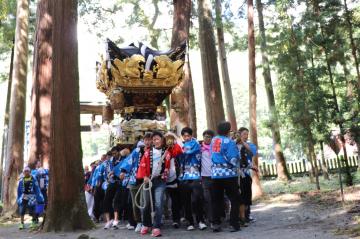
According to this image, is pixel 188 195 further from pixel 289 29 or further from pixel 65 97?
pixel 289 29

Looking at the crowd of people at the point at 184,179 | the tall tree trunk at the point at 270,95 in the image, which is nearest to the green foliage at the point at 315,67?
the tall tree trunk at the point at 270,95

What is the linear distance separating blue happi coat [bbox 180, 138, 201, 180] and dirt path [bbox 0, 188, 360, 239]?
1.00m

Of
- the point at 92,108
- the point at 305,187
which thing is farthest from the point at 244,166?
the point at 305,187

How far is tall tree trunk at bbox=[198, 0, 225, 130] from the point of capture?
13117 mm

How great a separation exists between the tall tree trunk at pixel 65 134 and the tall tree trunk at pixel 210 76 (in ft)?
19.4

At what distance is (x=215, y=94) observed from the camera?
13078mm

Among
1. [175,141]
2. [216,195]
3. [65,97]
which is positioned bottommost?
[216,195]

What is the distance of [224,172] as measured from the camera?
657cm

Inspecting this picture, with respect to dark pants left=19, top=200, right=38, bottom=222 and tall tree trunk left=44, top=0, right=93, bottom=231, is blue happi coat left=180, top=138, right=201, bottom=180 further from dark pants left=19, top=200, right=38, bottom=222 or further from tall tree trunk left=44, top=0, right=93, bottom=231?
dark pants left=19, top=200, right=38, bottom=222

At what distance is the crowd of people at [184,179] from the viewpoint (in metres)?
6.67

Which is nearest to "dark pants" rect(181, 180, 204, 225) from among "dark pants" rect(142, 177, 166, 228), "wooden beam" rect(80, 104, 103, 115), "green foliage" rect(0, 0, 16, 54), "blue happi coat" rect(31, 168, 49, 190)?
"dark pants" rect(142, 177, 166, 228)

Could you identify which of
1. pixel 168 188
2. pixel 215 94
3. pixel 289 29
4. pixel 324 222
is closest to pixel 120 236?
pixel 168 188

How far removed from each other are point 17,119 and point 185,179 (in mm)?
8489

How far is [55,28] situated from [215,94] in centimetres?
628
